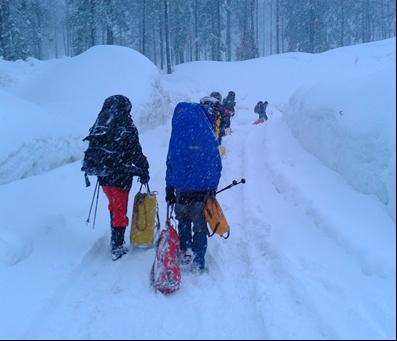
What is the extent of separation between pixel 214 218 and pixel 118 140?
1.72 m

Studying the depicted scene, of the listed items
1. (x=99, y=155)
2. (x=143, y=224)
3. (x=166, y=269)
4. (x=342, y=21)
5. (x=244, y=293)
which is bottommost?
(x=244, y=293)

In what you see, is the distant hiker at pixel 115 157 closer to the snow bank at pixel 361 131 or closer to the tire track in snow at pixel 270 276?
the tire track in snow at pixel 270 276

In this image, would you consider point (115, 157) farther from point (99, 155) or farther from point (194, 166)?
point (194, 166)

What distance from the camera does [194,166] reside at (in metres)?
4.89

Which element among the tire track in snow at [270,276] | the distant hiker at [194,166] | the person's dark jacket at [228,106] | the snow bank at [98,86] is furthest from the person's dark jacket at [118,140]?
the person's dark jacket at [228,106]

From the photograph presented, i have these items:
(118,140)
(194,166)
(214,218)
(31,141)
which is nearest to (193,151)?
(194,166)

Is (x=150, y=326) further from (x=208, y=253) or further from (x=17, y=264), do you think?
(x=17, y=264)

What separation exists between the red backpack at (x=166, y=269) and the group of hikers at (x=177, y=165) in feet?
1.20

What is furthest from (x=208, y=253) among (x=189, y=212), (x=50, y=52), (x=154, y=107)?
(x=50, y=52)

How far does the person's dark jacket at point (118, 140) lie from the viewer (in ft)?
17.8

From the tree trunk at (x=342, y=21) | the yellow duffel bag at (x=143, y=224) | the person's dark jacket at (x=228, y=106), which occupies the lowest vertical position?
the yellow duffel bag at (x=143, y=224)

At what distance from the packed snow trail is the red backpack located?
0.39ft

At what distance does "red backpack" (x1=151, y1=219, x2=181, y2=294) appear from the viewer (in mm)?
4531

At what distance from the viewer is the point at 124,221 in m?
5.59
